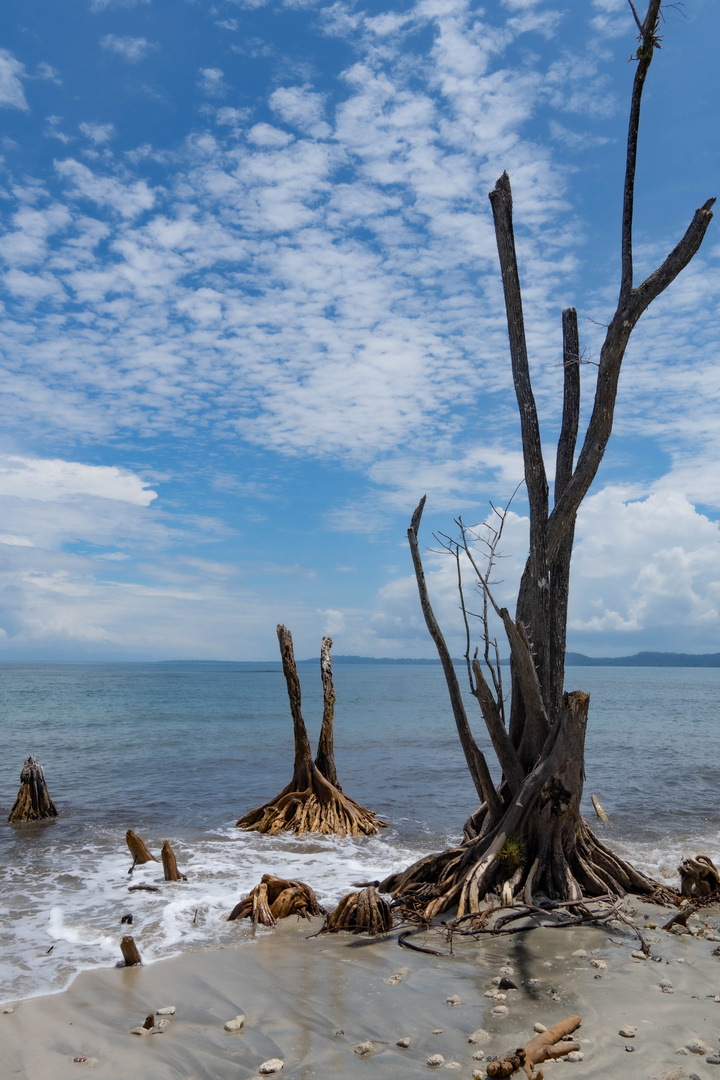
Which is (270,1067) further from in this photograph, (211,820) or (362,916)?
(211,820)

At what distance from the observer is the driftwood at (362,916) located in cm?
705

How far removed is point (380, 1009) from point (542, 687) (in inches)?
148

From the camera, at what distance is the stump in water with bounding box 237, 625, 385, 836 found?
1284 centimetres

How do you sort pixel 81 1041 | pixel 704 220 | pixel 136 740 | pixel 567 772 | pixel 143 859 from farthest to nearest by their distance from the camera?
pixel 136 740, pixel 143 859, pixel 567 772, pixel 704 220, pixel 81 1041

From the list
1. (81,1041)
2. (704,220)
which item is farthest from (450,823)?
(704,220)

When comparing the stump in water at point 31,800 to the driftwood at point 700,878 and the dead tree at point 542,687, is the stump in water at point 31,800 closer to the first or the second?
the dead tree at point 542,687

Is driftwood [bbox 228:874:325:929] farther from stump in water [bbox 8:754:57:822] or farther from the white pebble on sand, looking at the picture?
stump in water [bbox 8:754:57:822]

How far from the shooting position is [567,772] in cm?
724

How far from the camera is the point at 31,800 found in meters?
14.4

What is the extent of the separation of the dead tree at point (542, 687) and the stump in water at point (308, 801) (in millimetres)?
4622

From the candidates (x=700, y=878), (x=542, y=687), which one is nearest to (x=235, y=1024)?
(x=542, y=687)

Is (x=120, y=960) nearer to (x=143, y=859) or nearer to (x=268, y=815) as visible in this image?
(x=143, y=859)

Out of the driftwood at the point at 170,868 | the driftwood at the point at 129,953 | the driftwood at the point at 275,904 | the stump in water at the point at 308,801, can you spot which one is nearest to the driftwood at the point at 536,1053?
the driftwood at the point at 129,953

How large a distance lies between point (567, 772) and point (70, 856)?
8.57m
